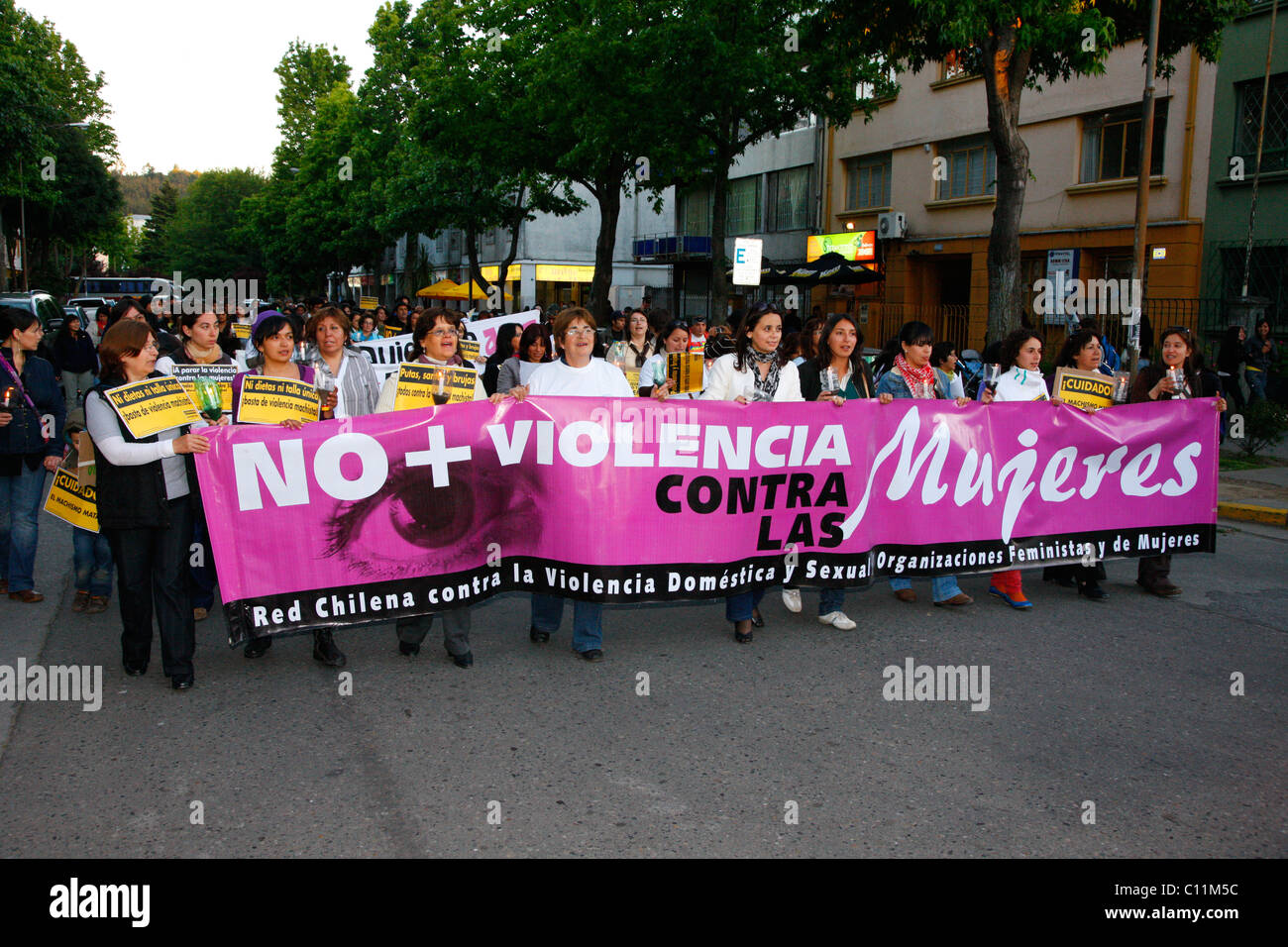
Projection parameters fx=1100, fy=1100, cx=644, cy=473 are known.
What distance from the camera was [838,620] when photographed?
21.7ft

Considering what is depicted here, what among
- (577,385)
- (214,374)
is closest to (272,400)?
(214,374)

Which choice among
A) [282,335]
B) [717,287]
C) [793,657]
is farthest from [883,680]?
[717,287]

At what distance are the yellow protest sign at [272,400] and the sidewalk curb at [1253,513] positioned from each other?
8.80 m

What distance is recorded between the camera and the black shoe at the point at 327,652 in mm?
5816

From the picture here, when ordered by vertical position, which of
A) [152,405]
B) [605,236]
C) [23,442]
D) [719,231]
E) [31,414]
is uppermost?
[605,236]

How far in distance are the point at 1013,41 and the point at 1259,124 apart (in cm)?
756

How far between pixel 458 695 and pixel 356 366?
211 cm

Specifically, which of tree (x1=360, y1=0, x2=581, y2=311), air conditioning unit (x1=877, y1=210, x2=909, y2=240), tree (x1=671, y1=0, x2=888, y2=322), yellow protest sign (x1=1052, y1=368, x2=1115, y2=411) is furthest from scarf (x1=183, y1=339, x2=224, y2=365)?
air conditioning unit (x1=877, y1=210, x2=909, y2=240)

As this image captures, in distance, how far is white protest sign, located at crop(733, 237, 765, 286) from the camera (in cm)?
1705

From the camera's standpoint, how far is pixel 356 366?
20.9 ft

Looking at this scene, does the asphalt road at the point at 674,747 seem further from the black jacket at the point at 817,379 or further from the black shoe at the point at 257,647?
the black jacket at the point at 817,379

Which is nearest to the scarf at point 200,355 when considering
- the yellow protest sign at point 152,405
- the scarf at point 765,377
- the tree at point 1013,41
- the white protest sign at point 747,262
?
the yellow protest sign at point 152,405

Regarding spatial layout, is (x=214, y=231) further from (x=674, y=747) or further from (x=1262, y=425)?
(x=674, y=747)

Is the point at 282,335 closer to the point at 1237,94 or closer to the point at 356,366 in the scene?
the point at 356,366
